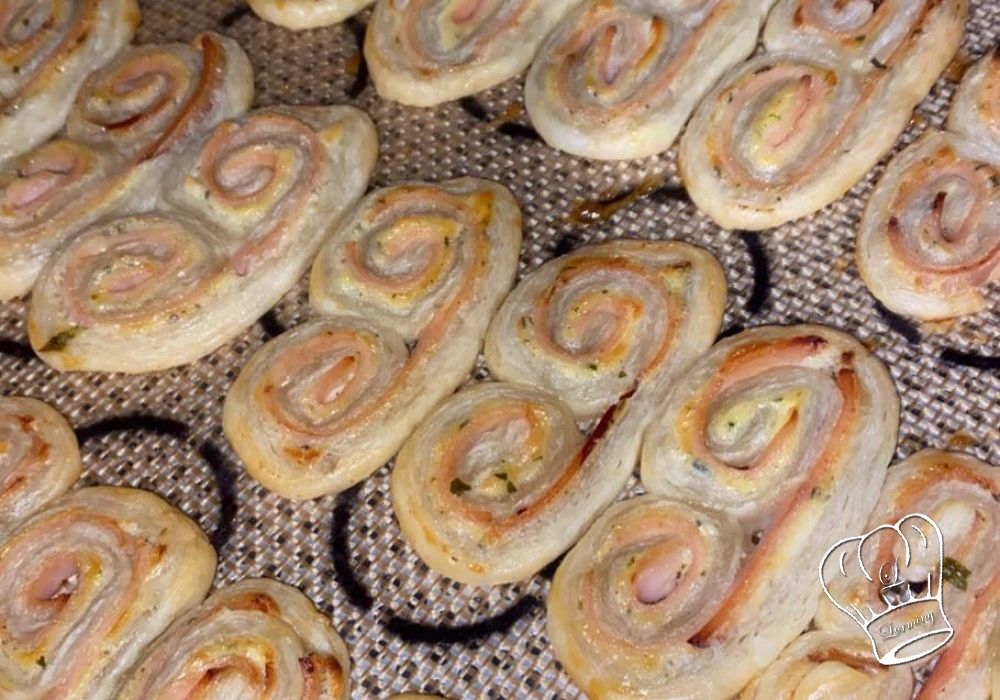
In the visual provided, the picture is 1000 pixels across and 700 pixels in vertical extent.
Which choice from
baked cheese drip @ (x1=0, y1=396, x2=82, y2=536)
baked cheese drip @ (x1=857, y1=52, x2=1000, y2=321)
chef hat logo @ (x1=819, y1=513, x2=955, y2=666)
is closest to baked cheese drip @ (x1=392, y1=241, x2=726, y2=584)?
baked cheese drip @ (x1=857, y1=52, x2=1000, y2=321)

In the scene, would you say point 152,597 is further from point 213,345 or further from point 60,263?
point 60,263

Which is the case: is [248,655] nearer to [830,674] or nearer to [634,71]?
[830,674]

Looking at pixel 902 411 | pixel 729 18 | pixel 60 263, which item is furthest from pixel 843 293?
pixel 60 263

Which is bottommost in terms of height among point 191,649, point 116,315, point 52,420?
point 191,649

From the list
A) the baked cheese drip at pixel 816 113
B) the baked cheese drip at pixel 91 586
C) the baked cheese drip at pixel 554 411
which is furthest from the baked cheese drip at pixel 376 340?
the baked cheese drip at pixel 816 113

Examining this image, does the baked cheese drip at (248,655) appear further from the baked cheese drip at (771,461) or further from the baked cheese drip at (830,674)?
the baked cheese drip at (830,674)

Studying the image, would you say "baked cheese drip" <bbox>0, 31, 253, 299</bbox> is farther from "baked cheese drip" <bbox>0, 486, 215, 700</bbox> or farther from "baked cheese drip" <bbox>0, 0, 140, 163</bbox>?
"baked cheese drip" <bbox>0, 486, 215, 700</bbox>

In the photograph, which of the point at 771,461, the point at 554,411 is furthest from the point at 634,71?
the point at 771,461
